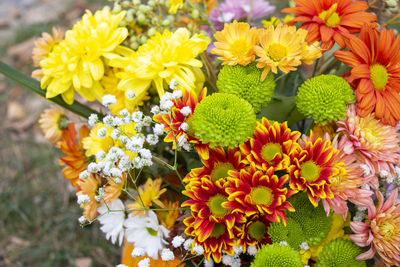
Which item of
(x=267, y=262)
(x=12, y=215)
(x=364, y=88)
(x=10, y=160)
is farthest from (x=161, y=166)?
(x=10, y=160)

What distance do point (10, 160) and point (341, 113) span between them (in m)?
1.48

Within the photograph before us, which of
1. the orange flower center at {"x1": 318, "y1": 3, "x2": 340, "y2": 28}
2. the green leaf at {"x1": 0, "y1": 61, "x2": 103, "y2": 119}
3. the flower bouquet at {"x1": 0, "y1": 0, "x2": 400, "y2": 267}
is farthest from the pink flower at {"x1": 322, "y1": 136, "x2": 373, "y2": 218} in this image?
the green leaf at {"x1": 0, "y1": 61, "x2": 103, "y2": 119}

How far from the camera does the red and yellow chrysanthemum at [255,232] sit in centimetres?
61

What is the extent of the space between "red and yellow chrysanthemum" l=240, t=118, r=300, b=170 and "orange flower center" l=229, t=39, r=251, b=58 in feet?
0.41

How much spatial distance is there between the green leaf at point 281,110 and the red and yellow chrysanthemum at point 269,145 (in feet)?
0.48

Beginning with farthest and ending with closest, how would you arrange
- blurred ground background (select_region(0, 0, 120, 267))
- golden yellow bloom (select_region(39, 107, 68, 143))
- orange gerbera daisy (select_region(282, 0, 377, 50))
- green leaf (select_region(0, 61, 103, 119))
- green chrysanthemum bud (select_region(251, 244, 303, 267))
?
blurred ground background (select_region(0, 0, 120, 267))
golden yellow bloom (select_region(39, 107, 68, 143))
green leaf (select_region(0, 61, 103, 119))
orange gerbera daisy (select_region(282, 0, 377, 50))
green chrysanthemum bud (select_region(251, 244, 303, 267))

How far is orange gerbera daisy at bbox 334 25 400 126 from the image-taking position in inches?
24.4

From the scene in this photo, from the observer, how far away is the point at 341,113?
0.61m

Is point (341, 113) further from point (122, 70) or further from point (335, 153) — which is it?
point (122, 70)

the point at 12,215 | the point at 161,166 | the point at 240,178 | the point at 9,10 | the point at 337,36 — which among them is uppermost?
the point at 337,36

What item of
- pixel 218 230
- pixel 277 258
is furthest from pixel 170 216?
pixel 277 258

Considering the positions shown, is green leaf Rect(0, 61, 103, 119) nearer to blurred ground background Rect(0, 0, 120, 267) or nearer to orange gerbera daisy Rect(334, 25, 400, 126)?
orange gerbera daisy Rect(334, 25, 400, 126)

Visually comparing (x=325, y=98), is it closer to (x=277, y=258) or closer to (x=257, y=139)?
(x=257, y=139)

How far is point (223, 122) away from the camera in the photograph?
0.55 metres
